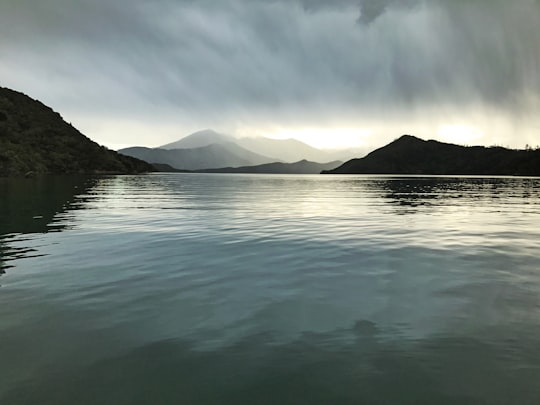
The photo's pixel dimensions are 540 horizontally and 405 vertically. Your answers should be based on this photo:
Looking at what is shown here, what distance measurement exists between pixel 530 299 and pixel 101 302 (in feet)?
55.1

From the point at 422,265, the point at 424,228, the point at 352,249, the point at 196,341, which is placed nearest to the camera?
the point at 196,341

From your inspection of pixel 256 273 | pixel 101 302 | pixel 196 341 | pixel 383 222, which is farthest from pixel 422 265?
pixel 383 222

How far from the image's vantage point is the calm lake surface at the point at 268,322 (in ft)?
27.6

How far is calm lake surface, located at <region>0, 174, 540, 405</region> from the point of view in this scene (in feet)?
27.6

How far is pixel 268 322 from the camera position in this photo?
12.2m

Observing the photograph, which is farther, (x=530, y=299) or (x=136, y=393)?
(x=530, y=299)

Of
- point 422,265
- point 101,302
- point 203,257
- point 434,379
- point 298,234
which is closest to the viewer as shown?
point 434,379

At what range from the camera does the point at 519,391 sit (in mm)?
8188

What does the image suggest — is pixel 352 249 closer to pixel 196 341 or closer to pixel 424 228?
pixel 424 228

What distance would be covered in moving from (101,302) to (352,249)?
16101 millimetres

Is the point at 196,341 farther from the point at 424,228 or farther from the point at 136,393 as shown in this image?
the point at 424,228

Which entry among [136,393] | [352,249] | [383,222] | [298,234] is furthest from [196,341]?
[383,222]

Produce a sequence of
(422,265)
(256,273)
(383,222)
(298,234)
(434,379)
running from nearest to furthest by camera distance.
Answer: (434,379), (256,273), (422,265), (298,234), (383,222)

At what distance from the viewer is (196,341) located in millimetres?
10758
